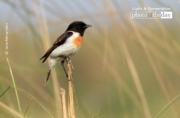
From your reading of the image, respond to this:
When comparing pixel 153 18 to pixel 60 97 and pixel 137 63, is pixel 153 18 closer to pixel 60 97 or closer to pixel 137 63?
pixel 60 97

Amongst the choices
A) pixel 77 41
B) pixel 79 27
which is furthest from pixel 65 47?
pixel 79 27

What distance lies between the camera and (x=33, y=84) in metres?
1.98

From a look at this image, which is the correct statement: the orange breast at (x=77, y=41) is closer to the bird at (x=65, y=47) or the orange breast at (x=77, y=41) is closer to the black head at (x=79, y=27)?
the bird at (x=65, y=47)

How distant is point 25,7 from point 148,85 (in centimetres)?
486

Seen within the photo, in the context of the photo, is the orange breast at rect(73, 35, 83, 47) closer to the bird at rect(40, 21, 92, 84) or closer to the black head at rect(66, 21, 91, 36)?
the bird at rect(40, 21, 92, 84)

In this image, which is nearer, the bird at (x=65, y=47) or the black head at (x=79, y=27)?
the bird at (x=65, y=47)

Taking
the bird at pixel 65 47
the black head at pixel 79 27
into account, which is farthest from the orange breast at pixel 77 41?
the black head at pixel 79 27

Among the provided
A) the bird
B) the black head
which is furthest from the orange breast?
the black head

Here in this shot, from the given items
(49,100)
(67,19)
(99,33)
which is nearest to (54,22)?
(67,19)

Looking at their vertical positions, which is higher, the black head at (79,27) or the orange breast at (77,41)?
the black head at (79,27)

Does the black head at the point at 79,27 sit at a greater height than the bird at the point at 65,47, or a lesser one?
greater

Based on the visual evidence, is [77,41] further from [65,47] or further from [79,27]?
[79,27]

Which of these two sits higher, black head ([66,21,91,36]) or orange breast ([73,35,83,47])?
black head ([66,21,91,36])

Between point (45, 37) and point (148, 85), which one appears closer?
point (45, 37)
